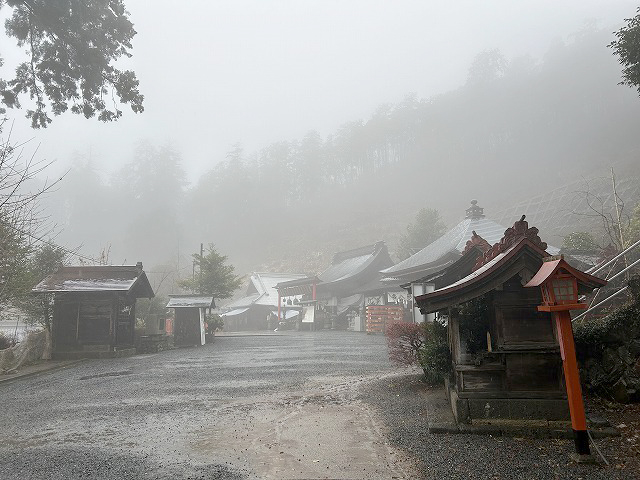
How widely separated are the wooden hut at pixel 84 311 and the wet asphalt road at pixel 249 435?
5.12 meters

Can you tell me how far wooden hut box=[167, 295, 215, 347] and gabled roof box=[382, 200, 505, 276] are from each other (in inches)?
393

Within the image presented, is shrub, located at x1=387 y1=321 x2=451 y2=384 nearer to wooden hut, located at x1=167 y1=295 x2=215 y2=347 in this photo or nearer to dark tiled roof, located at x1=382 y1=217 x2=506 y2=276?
dark tiled roof, located at x1=382 y1=217 x2=506 y2=276

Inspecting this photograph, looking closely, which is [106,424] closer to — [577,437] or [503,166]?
[577,437]

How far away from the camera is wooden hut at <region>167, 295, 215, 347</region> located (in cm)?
2047

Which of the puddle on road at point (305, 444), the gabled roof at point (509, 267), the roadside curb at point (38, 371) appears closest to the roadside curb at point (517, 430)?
the puddle on road at point (305, 444)

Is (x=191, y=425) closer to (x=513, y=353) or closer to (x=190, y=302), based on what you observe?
(x=513, y=353)

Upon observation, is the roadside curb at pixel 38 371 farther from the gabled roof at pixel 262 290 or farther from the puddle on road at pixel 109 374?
the gabled roof at pixel 262 290

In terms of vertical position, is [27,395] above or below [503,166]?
below

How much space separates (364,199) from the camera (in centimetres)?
6675

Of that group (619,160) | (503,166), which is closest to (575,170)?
(619,160)

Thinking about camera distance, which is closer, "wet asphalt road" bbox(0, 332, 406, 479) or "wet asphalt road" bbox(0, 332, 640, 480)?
"wet asphalt road" bbox(0, 332, 640, 480)

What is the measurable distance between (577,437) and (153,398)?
23.6ft

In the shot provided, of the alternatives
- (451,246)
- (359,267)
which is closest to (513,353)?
(451,246)

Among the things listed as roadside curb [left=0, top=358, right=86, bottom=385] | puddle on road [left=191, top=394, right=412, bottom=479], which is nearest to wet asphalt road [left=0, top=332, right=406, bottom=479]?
puddle on road [left=191, top=394, right=412, bottom=479]
